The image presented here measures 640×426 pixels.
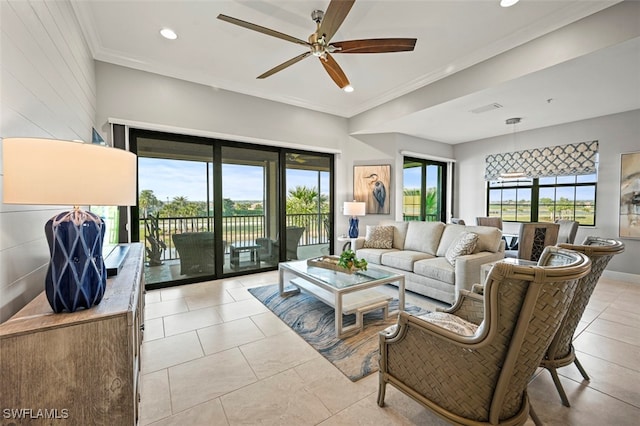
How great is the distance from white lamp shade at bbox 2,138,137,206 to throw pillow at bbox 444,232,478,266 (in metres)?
3.39

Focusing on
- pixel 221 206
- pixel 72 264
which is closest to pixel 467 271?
pixel 72 264

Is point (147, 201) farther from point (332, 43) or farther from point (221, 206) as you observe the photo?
point (332, 43)

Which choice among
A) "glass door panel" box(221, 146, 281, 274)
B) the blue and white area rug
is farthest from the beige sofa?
"glass door panel" box(221, 146, 281, 274)

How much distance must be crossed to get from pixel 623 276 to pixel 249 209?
623cm

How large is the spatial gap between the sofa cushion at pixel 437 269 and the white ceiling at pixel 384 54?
2.26m

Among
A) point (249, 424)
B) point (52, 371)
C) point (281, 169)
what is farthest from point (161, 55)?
point (249, 424)

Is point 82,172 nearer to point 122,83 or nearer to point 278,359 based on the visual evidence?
point 278,359

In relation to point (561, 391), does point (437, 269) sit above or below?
above

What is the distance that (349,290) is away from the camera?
260 centimetres

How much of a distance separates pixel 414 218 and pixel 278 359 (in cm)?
517

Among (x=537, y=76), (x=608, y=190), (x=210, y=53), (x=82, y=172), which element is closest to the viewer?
(x=82, y=172)

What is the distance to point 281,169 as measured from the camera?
4.89 metres
